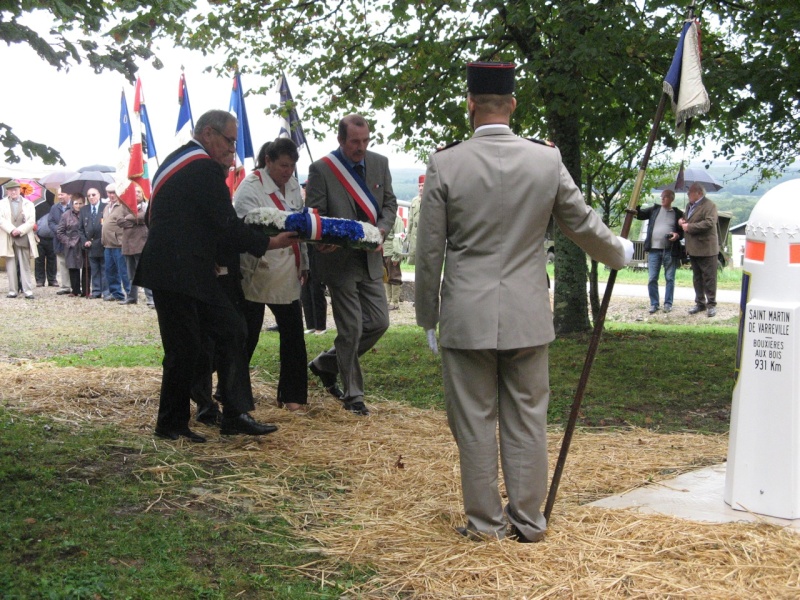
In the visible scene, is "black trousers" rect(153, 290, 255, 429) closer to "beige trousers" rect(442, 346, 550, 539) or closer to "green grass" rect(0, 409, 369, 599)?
"green grass" rect(0, 409, 369, 599)

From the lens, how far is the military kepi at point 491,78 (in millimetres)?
4609

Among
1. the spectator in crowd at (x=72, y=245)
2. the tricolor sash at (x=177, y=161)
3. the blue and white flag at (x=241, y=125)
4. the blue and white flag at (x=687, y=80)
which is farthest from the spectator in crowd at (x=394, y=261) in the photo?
the blue and white flag at (x=687, y=80)

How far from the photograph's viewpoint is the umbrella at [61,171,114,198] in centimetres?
2586

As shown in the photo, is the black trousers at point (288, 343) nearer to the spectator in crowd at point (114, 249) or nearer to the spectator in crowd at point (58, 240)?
the spectator in crowd at point (114, 249)

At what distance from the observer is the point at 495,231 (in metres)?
4.59

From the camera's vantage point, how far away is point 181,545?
4.67 meters

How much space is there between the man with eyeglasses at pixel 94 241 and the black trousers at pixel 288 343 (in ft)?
41.6

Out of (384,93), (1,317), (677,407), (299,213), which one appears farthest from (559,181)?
(1,317)

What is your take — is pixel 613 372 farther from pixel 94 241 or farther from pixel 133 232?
pixel 94 241

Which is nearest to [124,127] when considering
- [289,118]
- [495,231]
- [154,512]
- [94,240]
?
[94,240]

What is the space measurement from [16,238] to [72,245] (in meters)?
1.12

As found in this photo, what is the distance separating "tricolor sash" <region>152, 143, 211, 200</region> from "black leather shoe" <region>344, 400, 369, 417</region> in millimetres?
2499

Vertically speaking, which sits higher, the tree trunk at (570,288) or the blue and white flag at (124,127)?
the blue and white flag at (124,127)

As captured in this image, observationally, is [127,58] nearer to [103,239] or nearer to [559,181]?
[559,181]
